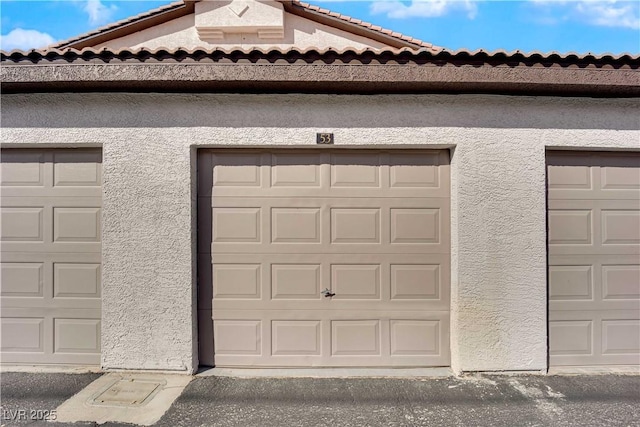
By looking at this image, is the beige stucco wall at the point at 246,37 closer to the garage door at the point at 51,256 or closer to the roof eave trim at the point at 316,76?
the roof eave trim at the point at 316,76

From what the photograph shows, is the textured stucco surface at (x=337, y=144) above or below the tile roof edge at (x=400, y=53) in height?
below

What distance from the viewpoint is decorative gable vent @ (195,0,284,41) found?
8.48 m

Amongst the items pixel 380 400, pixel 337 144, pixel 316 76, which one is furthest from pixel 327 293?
pixel 316 76

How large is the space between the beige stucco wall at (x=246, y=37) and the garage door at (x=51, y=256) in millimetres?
5651

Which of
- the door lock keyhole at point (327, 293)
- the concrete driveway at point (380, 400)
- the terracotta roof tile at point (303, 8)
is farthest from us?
the terracotta roof tile at point (303, 8)

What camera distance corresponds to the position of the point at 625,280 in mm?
4156

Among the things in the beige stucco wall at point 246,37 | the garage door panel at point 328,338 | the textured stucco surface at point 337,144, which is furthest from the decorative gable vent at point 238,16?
the garage door panel at point 328,338

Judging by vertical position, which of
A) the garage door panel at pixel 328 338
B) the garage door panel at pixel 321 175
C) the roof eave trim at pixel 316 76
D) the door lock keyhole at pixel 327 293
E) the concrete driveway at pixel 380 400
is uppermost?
the roof eave trim at pixel 316 76

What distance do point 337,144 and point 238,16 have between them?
6.14 m

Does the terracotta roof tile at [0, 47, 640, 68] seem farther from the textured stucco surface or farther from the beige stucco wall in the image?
the beige stucco wall

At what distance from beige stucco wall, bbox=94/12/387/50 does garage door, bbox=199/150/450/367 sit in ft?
18.9

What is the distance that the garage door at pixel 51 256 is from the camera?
4.14 meters

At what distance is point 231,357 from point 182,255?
1245 mm

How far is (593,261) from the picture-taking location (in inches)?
163
